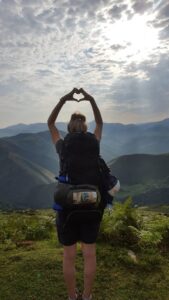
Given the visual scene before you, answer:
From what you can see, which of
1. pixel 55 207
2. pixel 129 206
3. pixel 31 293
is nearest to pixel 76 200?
pixel 55 207

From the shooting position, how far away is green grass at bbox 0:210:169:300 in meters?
6.89

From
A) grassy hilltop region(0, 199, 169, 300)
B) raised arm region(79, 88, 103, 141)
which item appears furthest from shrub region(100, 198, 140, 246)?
raised arm region(79, 88, 103, 141)

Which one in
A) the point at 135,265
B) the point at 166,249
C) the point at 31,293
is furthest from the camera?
the point at 166,249

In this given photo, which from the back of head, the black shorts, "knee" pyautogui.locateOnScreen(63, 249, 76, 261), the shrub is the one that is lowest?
the shrub

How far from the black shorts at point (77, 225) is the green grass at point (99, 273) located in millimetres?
1484

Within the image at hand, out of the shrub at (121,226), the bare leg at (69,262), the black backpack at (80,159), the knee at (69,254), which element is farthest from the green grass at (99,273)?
the black backpack at (80,159)

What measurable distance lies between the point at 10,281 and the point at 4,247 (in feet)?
7.79

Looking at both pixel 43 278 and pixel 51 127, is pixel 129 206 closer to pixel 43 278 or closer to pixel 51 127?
pixel 43 278

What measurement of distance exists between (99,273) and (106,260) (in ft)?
2.24

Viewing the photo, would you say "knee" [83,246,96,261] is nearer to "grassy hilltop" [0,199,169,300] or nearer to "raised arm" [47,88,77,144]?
"grassy hilltop" [0,199,169,300]

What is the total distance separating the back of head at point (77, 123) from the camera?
20.6 ft

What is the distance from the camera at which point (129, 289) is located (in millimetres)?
7121

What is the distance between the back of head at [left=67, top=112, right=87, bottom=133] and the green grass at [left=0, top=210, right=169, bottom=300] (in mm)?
3228

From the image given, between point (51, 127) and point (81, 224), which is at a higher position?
point (51, 127)
